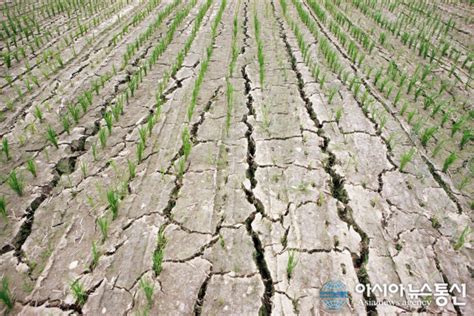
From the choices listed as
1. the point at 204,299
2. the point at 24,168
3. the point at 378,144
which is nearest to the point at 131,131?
the point at 24,168

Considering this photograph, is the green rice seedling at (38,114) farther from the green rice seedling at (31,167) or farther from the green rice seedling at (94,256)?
the green rice seedling at (94,256)

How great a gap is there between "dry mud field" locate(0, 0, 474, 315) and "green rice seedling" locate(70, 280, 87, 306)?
1cm

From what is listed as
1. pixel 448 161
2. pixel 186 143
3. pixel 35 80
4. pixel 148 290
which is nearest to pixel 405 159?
pixel 448 161

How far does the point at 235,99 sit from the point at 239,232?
1.68 m

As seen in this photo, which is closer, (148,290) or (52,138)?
(148,290)

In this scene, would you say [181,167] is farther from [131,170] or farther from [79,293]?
[79,293]

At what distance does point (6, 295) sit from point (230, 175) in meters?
1.43

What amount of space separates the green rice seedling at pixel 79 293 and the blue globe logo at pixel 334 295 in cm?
119

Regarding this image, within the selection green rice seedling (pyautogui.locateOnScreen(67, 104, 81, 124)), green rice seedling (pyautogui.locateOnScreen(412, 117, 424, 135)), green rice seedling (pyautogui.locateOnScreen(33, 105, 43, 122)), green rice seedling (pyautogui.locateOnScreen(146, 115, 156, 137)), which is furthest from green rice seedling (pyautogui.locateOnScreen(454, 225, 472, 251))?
green rice seedling (pyautogui.locateOnScreen(33, 105, 43, 122))

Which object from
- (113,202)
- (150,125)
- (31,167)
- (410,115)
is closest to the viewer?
(113,202)

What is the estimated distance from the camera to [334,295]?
5.14 ft

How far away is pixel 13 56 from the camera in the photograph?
391 centimetres

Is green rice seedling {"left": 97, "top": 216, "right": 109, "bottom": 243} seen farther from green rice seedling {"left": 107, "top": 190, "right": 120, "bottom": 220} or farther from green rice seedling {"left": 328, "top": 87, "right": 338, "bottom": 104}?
green rice seedling {"left": 328, "top": 87, "right": 338, "bottom": 104}

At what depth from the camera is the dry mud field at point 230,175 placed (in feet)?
5.29
